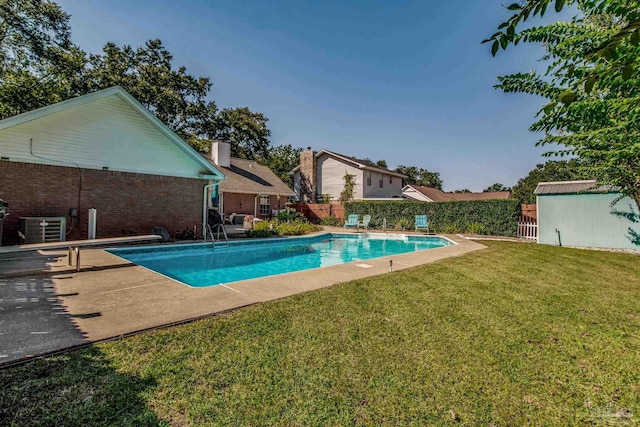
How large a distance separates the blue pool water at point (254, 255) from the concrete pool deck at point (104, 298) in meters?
2.32

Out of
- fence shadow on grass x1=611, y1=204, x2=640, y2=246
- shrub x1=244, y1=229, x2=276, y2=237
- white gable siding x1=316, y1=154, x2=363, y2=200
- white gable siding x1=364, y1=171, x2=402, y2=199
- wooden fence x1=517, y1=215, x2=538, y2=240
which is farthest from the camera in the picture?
white gable siding x1=364, y1=171, x2=402, y2=199

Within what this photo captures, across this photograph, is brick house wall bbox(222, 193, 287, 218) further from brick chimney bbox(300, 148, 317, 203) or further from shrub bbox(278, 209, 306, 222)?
Answer: brick chimney bbox(300, 148, 317, 203)

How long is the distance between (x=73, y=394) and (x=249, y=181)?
21757 mm

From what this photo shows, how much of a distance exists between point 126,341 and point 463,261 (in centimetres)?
826

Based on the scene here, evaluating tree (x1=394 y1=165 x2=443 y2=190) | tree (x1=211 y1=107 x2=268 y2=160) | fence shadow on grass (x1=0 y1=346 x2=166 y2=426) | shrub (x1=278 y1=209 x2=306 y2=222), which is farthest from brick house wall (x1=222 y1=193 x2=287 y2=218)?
tree (x1=394 y1=165 x2=443 y2=190)

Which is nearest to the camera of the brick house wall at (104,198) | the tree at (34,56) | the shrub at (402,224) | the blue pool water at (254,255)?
the blue pool water at (254,255)

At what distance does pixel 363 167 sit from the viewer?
27.1 metres

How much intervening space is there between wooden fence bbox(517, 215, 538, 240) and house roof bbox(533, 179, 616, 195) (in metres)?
2.25

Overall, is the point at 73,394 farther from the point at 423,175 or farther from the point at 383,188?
the point at 423,175

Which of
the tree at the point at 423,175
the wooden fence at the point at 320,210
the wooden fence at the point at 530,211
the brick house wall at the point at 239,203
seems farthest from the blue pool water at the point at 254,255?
the tree at the point at 423,175

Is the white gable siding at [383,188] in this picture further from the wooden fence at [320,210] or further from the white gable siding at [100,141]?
the white gable siding at [100,141]

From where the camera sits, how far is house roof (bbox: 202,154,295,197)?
71.4ft

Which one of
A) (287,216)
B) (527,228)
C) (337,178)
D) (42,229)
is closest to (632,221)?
(527,228)

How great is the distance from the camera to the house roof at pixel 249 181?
2177 centimetres
